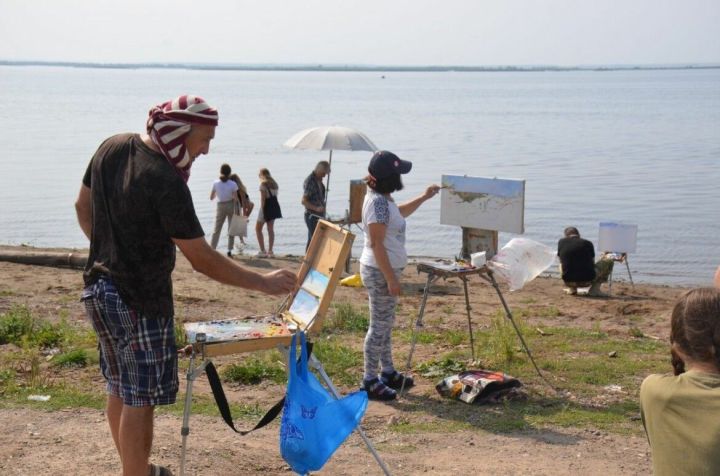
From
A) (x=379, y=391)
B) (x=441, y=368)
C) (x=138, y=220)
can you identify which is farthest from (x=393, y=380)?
(x=138, y=220)

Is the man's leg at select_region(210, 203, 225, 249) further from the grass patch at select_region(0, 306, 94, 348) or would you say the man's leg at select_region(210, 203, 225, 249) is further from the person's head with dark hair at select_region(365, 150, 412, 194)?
the person's head with dark hair at select_region(365, 150, 412, 194)

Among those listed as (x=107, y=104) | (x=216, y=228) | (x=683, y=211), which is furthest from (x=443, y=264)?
(x=107, y=104)

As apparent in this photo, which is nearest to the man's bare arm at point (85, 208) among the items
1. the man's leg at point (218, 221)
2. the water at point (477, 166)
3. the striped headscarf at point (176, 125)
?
the striped headscarf at point (176, 125)

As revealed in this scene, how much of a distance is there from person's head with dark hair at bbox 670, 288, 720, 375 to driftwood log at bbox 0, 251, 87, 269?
11523 mm

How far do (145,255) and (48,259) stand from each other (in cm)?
1013

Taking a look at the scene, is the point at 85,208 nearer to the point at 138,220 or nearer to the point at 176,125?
the point at 138,220

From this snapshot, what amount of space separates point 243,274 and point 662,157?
34.7 metres

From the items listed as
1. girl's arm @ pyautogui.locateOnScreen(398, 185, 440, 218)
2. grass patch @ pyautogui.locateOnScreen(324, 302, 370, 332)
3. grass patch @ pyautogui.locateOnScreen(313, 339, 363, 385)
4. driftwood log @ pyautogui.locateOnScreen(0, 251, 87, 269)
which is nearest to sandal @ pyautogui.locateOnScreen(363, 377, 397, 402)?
grass patch @ pyautogui.locateOnScreen(313, 339, 363, 385)

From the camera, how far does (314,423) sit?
4.40 meters

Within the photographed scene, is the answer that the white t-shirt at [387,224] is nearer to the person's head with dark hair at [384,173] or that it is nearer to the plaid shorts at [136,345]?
the person's head with dark hair at [384,173]

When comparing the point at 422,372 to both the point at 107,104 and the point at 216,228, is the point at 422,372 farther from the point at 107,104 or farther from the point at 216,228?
the point at 107,104

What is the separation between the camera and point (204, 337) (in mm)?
4836

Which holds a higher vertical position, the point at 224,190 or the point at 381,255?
the point at 381,255

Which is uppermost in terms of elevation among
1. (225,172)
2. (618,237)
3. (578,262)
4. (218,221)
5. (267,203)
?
(225,172)
